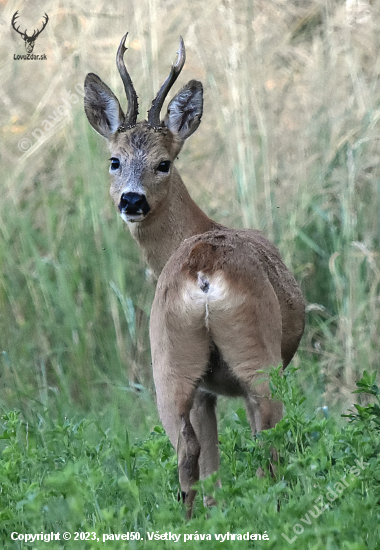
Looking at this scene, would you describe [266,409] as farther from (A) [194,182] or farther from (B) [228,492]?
(A) [194,182]

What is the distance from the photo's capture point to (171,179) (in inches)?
201

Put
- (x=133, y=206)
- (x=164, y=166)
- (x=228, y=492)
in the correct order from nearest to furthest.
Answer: (x=228, y=492) < (x=133, y=206) < (x=164, y=166)

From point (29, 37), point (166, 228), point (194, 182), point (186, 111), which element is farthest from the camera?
point (29, 37)

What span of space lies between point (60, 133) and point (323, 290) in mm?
2359

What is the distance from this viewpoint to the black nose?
4789 millimetres

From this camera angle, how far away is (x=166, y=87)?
5.07m

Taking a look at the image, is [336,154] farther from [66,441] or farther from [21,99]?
[66,441]

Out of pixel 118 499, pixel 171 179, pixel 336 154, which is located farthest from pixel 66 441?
pixel 336 154

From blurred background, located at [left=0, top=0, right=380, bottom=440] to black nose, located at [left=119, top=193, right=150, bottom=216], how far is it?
1.41m

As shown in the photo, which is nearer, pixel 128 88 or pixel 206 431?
pixel 206 431

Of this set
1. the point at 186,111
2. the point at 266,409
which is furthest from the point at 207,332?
the point at 186,111

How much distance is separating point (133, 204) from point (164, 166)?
1.41 feet

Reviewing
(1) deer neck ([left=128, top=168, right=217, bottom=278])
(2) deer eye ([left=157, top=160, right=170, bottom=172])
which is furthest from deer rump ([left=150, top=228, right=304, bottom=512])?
(2) deer eye ([left=157, top=160, right=170, bottom=172])

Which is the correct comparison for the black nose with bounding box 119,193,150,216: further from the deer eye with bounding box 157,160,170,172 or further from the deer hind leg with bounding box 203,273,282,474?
the deer hind leg with bounding box 203,273,282,474
